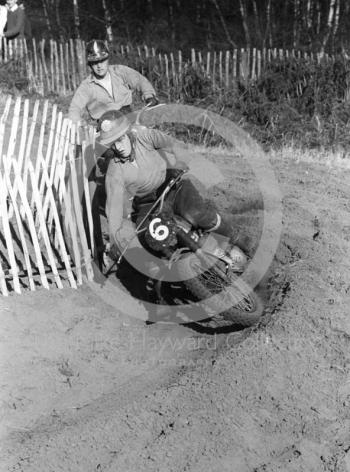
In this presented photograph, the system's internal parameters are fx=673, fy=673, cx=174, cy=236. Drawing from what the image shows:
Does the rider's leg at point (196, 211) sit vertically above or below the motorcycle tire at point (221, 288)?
above

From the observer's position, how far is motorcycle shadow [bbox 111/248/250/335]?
6.27 metres

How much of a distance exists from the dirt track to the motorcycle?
20 cm

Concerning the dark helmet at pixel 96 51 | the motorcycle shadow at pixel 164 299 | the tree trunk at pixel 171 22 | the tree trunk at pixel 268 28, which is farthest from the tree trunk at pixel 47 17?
the motorcycle shadow at pixel 164 299

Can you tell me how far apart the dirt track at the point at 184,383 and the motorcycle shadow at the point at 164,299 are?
0.12 m

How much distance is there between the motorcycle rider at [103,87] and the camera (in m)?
7.68

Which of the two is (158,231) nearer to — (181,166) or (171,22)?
(181,166)

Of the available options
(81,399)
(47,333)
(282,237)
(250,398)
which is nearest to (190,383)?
(250,398)

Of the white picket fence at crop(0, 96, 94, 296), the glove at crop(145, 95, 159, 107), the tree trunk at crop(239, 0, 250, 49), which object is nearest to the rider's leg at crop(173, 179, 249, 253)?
the white picket fence at crop(0, 96, 94, 296)

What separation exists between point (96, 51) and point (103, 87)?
0.51 metres

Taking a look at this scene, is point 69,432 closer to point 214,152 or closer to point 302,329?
point 302,329

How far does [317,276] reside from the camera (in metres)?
6.44

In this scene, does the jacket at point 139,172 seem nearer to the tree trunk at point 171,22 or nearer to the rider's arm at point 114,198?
the rider's arm at point 114,198

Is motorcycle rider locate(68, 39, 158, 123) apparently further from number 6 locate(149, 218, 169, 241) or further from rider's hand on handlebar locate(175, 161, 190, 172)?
number 6 locate(149, 218, 169, 241)

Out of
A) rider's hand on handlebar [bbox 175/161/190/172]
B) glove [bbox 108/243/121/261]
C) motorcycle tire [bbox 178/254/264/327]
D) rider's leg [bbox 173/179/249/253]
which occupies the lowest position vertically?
motorcycle tire [bbox 178/254/264/327]
